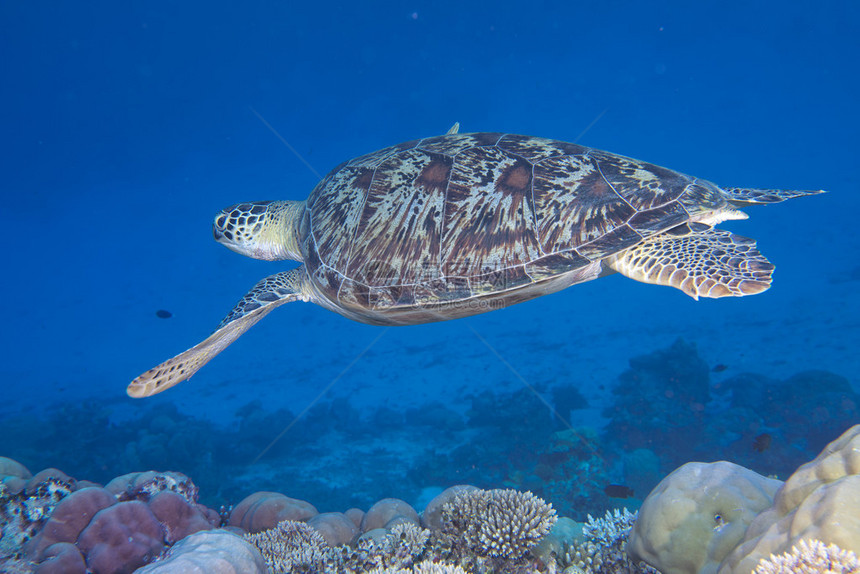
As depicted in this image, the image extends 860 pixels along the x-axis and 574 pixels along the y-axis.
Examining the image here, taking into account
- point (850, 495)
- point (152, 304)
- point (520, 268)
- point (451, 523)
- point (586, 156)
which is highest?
point (152, 304)

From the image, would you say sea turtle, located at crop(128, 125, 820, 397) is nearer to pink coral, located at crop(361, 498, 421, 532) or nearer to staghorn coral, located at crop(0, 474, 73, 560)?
staghorn coral, located at crop(0, 474, 73, 560)

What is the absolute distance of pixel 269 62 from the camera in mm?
34656

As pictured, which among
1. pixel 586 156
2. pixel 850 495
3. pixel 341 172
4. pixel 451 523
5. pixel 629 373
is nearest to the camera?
pixel 850 495

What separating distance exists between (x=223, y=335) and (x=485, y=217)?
113 inches

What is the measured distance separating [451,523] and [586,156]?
3.34 metres

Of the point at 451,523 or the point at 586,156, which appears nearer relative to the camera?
the point at 451,523

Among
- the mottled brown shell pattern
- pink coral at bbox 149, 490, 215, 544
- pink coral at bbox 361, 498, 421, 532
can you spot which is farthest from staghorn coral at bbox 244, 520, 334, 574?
the mottled brown shell pattern

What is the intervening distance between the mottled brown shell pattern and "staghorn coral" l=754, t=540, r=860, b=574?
1817mm

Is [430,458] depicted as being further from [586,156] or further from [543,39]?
[543,39]

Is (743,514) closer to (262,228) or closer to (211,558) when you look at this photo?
(211,558)

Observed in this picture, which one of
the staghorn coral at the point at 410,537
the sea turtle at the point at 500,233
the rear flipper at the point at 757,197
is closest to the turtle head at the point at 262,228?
the sea turtle at the point at 500,233

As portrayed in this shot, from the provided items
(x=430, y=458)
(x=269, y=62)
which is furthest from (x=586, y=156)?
(x=269, y=62)

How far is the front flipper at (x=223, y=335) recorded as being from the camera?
3.34m

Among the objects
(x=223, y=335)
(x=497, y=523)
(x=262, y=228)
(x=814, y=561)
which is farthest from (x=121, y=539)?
(x=814, y=561)
